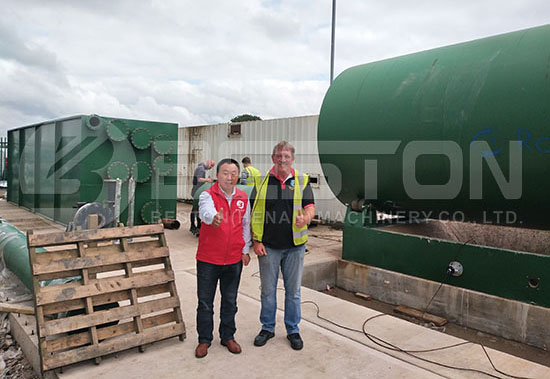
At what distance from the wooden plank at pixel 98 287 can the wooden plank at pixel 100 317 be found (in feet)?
0.50

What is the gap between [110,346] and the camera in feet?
10.4

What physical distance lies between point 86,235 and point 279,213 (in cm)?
153

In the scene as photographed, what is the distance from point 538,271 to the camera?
14.4 feet


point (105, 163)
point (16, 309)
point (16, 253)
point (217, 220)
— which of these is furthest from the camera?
point (105, 163)

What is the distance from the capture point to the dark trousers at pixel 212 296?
3305 millimetres

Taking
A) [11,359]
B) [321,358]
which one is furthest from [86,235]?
[321,358]

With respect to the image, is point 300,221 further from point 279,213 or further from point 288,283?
point 288,283

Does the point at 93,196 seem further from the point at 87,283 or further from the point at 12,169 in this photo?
the point at 12,169

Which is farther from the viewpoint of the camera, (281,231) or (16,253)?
(16,253)

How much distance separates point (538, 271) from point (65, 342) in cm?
449

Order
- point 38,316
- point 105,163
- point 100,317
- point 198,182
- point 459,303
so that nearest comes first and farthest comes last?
point 38,316 < point 100,317 < point 459,303 < point 105,163 < point 198,182

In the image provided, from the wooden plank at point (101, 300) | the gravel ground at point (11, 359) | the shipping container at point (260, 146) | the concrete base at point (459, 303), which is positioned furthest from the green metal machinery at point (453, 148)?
the shipping container at point (260, 146)

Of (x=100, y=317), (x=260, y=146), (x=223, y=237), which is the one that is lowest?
(x=100, y=317)

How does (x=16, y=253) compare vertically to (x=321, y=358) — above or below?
above
